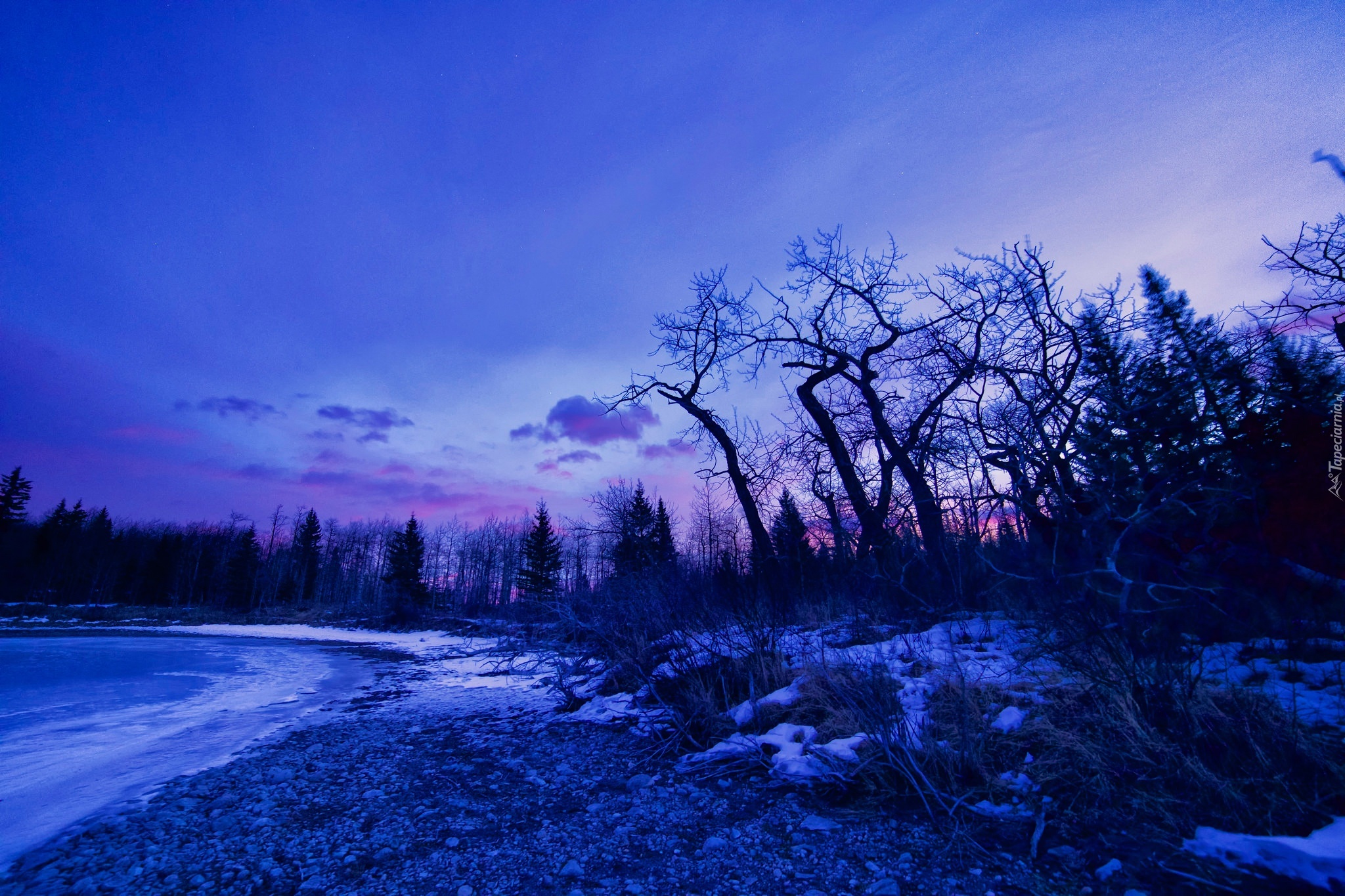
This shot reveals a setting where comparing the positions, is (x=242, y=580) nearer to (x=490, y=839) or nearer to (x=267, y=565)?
(x=267, y=565)

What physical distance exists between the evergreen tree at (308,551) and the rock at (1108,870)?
69041 millimetres

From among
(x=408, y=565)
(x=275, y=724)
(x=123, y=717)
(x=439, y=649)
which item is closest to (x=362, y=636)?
(x=439, y=649)

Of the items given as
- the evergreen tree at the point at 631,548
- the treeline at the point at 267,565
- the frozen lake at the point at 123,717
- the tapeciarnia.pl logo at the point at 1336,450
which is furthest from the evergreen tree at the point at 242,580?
the tapeciarnia.pl logo at the point at 1336,450

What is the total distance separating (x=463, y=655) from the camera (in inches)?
569

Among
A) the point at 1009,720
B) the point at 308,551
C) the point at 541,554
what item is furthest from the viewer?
the point at 308,551

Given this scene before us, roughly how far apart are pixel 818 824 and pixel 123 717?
8.70 metres

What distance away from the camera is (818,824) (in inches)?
125

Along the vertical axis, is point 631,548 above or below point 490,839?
above

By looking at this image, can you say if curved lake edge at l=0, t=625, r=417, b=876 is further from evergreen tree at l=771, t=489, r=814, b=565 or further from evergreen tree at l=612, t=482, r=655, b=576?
evergreen tree at l=771, t=489, r=814, b=565

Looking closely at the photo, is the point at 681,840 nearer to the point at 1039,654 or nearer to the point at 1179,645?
the point at 1039,654

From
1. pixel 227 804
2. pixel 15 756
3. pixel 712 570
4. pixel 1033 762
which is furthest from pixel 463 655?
pixel 1033 762

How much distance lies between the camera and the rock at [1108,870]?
7.79ft

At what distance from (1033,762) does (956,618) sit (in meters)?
4.84

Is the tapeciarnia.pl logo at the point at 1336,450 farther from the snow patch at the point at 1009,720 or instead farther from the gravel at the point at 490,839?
the gravel at the point at 490,839
